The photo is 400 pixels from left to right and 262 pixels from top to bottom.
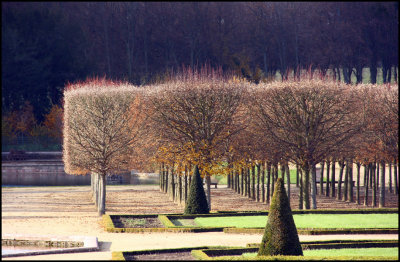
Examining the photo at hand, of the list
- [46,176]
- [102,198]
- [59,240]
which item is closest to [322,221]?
[59,240]

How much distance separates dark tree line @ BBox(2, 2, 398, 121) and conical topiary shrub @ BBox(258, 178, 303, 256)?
34.6 m

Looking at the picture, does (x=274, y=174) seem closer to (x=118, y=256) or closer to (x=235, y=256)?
(x=235, y=256)

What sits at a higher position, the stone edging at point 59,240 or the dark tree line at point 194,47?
the dark tree line at point 194,47

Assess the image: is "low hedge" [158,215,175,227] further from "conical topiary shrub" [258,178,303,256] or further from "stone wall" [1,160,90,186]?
"stone wall" [1,160,90,186]

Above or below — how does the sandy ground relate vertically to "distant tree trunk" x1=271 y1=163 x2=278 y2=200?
below

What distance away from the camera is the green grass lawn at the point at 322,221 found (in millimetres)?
27875

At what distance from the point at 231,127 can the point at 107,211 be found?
8.91 meters

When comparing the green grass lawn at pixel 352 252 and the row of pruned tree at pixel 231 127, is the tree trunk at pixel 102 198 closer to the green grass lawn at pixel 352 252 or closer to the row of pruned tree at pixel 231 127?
the row of pruned tree at pixel 231 127

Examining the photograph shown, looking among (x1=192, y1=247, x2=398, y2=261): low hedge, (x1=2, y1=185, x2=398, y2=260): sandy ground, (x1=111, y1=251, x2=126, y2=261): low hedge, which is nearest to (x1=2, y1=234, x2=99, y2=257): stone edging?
(x1=2, y1=185, x2=398, y2=260): sandy ground

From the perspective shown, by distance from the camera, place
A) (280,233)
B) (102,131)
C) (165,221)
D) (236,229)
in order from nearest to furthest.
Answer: (280,233) → (236,229) → (165,221) → (102,131)

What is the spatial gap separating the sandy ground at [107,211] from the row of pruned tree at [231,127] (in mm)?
2504

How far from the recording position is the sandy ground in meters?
23.9

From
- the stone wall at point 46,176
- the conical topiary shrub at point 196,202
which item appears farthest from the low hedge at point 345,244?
the stone wall at point 46,176

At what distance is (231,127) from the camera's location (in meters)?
40.2
